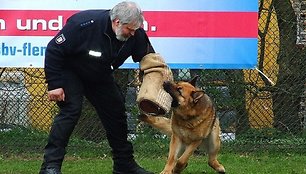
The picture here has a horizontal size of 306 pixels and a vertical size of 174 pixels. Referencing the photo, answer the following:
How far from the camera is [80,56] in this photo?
5.62 m

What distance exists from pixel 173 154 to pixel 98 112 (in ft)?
3.14

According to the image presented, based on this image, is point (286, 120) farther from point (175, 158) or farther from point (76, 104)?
point (76, 104)

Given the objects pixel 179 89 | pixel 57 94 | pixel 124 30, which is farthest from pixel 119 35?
pixel 179 89

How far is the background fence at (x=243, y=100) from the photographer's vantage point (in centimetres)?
844

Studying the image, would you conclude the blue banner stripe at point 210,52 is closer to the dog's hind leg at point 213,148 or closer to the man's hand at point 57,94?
the dog's hind leg at point 213,148

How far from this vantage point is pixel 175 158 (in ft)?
21.6

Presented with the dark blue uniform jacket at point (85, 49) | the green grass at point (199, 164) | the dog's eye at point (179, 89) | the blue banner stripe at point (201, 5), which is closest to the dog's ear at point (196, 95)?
the dog's eye at point (179, 89)


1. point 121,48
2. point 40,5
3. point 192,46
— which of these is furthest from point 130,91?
point 121,48

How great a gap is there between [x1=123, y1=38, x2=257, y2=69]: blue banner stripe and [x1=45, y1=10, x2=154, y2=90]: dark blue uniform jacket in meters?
2.25

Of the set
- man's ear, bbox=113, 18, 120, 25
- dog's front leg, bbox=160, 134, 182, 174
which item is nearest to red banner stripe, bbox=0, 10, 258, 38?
dog's front leg, bbox=160, 134, 182, 174

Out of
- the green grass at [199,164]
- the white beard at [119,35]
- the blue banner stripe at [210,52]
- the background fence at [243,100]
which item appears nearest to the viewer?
the white beard at [119,35]

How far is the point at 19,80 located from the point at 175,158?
2766mm

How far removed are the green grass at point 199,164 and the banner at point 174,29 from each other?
1132mm

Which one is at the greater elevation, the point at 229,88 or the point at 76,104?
the point at 76,104
